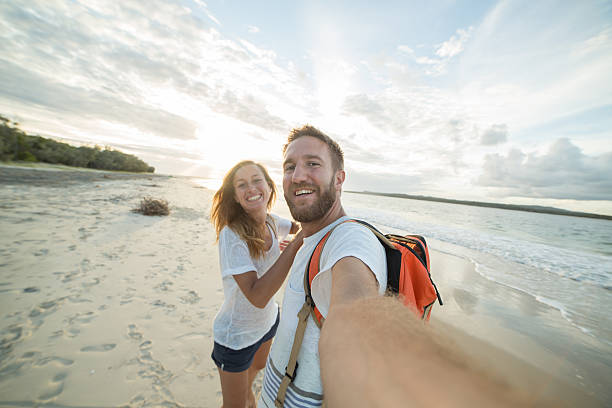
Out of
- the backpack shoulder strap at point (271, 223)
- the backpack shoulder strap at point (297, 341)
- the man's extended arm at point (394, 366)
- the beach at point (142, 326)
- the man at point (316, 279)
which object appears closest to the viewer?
the man's extended arm at point (394, 366)

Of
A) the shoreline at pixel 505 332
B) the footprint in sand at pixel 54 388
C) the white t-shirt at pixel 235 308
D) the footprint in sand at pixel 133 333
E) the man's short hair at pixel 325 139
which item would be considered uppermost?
the man's short hair at pixel 325 139

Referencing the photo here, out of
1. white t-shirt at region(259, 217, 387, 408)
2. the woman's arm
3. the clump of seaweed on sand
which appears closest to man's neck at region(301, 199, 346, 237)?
the woman's arm

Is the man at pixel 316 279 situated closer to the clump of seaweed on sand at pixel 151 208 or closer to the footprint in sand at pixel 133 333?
the footprint in sand at pixel 133 333

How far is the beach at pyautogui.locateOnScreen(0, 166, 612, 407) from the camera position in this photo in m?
2.65

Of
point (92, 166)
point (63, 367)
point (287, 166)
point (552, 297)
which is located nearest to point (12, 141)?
point (92, 166)

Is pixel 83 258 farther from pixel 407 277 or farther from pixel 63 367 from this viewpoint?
pixel 407 277

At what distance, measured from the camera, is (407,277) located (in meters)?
1.34

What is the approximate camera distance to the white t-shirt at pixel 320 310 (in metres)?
1.31

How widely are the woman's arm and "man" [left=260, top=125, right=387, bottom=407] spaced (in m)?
0.28

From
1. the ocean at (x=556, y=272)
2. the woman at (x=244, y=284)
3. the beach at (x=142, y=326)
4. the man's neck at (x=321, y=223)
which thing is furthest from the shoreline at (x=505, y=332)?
the woman at (x=244, y=284)

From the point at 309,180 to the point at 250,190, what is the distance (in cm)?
99

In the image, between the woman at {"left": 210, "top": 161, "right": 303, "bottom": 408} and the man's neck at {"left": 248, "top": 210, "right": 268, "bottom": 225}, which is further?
the man's neck at {"left": 248, "top": 210, "right": 268, "bottom": 225}

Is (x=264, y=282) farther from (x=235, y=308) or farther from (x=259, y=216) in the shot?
(x=259, y=216)

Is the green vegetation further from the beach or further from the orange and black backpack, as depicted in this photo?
the orange and black backpack
